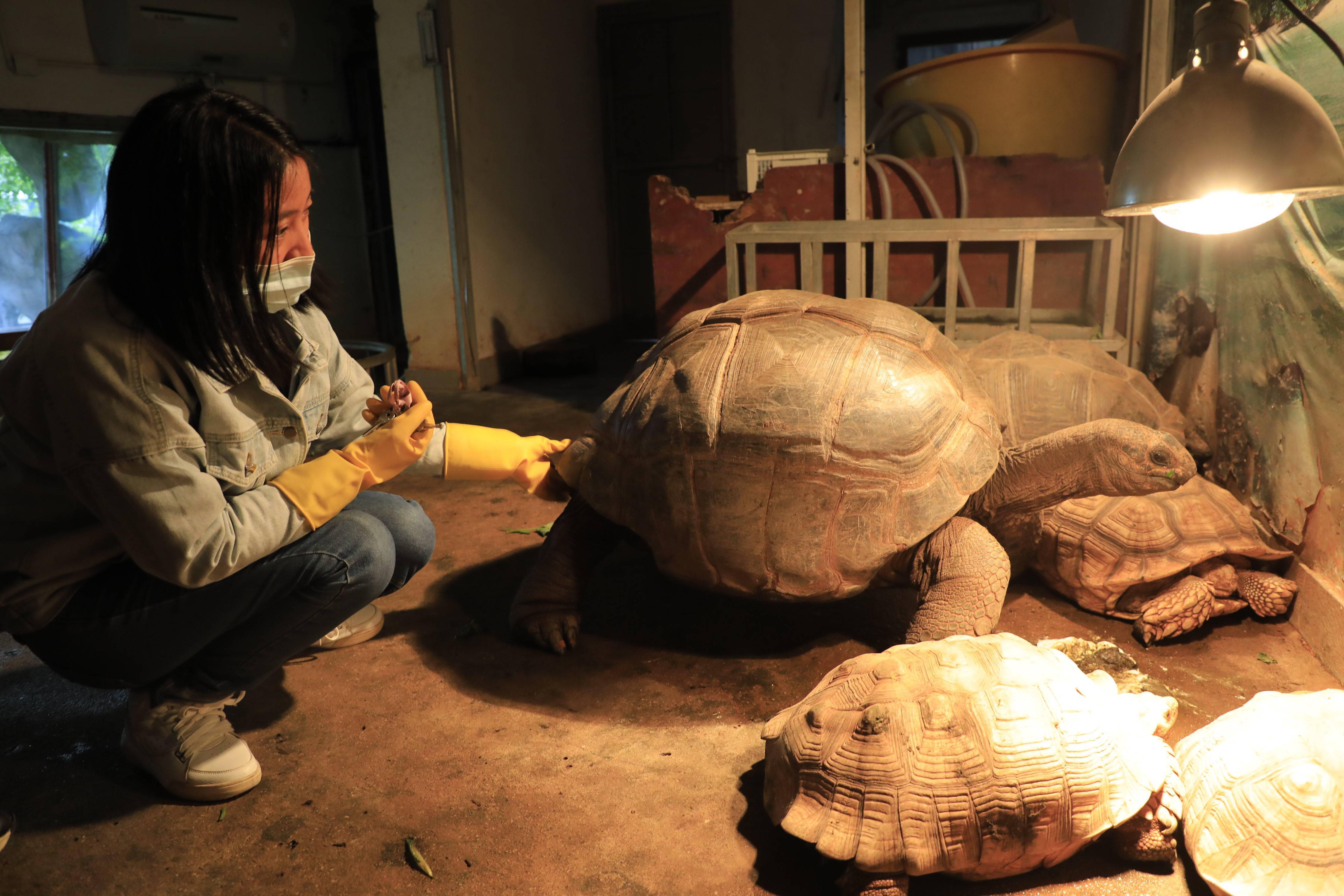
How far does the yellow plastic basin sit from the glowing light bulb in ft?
11.5

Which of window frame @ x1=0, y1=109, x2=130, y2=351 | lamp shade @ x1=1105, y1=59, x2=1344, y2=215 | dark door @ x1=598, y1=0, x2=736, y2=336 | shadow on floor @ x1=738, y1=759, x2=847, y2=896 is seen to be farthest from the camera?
dark door @ x1=598, y1=0, x2=736, y2=336

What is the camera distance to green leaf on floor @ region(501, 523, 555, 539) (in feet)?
13.7

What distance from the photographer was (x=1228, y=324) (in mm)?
3615

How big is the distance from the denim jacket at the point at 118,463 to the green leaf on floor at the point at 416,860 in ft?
2.56

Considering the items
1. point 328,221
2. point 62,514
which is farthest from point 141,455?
point 328,221

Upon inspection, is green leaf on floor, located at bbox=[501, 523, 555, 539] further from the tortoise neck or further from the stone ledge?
the stone ledge

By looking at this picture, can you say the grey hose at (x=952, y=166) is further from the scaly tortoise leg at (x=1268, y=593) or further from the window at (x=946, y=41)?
the window at (x=946, y=41)

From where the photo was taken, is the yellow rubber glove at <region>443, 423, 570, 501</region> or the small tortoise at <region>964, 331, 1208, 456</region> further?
the small tortoise at <region>964, 331, 1208, 456</region>

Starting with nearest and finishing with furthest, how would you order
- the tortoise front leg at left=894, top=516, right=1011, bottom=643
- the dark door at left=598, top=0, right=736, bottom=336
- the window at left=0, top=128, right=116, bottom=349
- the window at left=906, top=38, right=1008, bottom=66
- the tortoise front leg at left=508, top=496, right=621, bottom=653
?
the tortoise front leg at left=894, top=516, right=1011, bottom=643, the tortoise front leg at left=508, top=496, right=621, bottom=653, the window at left=0, top=128, right=116, bottom=349, the window at left=906, top=38, right=1008, bottom=66, the dark door at left=598, top=0, right=736, bottom=336

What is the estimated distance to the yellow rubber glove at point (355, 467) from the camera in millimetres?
2215

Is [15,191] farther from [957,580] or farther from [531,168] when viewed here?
[957,580]

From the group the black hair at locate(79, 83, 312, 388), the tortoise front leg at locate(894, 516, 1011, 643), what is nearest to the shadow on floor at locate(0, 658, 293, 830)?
the black hair at locate(79, 83, 312, 388)

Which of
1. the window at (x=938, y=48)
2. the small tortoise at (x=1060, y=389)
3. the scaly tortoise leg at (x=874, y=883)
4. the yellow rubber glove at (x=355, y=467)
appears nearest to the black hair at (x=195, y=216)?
the yellow rubber glove at (x=355, y=467)

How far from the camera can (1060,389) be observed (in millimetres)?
3545
